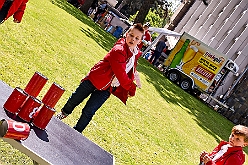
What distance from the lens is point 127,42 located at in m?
5.43

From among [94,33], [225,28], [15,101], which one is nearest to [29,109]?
[15,101]

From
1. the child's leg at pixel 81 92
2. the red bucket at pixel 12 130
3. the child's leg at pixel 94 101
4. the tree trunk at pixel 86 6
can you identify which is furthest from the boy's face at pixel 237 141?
the tree trunk at pixel 86 6

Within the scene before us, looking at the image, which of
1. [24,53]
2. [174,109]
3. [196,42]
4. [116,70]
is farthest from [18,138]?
[196,42]

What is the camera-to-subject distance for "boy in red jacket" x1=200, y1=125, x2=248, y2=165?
474cm

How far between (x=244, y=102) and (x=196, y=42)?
971cm

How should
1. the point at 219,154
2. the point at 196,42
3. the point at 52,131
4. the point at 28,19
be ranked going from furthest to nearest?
1. the point at 196,42
2. the point at 28,19
3. the point at 219,154
4. the point at 52,131

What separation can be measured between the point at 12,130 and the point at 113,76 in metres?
2.75

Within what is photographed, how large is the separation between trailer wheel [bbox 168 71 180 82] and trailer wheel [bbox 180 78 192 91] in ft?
1.09

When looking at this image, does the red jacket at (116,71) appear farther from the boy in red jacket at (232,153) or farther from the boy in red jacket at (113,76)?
the boy in red jacket at (232,153)

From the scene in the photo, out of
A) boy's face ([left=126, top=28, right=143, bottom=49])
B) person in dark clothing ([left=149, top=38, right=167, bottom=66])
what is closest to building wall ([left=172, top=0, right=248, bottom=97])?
person in dark clothing ([left=149, top=38, right=167, bottom=66])

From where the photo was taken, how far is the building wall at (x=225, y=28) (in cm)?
3456

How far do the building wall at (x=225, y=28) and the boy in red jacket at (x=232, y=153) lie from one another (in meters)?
26.8

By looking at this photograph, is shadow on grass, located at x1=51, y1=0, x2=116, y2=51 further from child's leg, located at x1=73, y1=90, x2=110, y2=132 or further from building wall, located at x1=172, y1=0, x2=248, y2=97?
child's leg, located at x1=73, y1=90, x2=110, y2=132

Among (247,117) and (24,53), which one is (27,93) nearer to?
(24,53)
